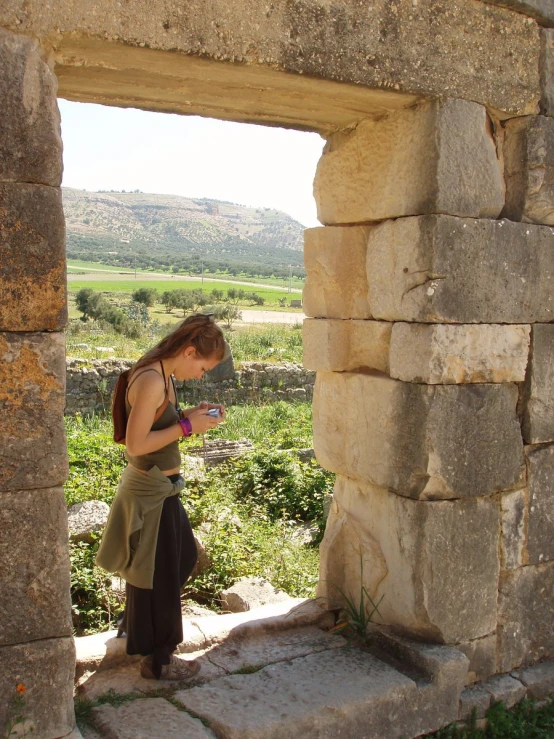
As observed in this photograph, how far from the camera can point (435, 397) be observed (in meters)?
3.64

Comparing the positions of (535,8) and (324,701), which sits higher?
(535,8)

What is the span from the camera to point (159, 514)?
3541 millimetres

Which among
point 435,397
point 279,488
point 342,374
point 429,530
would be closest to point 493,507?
point 429,530

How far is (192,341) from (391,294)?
3.41 feet

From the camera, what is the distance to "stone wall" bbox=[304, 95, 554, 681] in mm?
3637

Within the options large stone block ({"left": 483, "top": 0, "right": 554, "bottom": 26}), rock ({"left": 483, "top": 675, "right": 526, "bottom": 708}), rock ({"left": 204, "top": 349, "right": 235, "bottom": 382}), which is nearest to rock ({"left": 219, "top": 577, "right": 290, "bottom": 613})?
rock ({"left": 483, "top": 675, "right": 526, "bottom": 708})

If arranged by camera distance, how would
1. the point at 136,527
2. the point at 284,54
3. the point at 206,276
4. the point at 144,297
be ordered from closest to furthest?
the point at 284,54, the point at 136,527, the point at 144,297, the point at 206,276

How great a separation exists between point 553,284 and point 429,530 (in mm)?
1440

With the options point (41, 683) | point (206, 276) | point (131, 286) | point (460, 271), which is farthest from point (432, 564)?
point (206, 276)

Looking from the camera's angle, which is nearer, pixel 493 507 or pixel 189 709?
pixel 189 709

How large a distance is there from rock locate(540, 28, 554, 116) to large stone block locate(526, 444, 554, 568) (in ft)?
5.88

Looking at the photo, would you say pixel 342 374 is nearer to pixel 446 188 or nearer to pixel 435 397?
pixel 435 397

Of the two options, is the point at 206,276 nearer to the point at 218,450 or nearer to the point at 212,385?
the point at 212,385

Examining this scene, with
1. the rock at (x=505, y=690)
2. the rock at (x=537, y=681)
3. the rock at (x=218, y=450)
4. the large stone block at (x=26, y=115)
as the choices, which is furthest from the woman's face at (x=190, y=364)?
the rock at (x=218, y=450)
